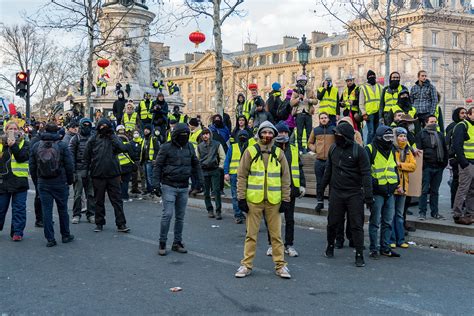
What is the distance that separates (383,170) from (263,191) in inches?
84.0

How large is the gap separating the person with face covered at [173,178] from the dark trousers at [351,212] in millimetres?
2275

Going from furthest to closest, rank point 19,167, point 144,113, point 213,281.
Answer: point 144,113
point 19,167
point 213,281

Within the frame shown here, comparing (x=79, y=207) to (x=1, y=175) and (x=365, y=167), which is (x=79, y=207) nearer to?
(x=1, y=175)

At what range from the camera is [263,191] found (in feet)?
22.9

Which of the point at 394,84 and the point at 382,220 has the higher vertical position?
the point at 394,84

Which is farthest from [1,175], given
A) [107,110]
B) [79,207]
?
[107,110]

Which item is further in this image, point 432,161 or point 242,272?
point 432,161

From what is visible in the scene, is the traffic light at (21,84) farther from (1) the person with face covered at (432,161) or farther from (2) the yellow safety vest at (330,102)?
(1) the person with face covered at (432,161)

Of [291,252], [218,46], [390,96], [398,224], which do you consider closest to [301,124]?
[390,96]

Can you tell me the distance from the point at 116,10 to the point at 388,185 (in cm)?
2230

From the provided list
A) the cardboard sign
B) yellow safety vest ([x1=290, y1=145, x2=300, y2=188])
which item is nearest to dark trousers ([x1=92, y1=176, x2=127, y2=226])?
yellow safety vest ([x1=290, y1=145, x2=300, y2=188])

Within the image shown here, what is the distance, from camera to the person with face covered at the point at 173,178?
27.7ft

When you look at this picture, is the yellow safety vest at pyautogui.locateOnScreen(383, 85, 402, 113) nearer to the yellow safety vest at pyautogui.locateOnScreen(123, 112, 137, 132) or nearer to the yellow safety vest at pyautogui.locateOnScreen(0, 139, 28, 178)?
the yellow safety vest at pyautogui.locateOnScreen(0, 139, 28, 178)

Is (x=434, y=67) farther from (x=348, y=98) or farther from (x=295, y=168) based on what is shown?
(x=295, y=168)
